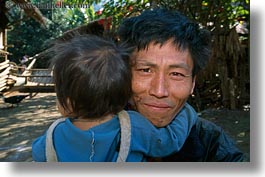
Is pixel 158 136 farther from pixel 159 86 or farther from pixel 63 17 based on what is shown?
pixel 63 17

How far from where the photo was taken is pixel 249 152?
81 cm

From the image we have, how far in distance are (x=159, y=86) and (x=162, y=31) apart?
99 mm

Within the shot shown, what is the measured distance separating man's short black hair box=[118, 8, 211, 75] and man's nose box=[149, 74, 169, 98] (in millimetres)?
60

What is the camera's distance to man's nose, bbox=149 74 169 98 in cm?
67

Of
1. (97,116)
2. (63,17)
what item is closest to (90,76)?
(97,116)

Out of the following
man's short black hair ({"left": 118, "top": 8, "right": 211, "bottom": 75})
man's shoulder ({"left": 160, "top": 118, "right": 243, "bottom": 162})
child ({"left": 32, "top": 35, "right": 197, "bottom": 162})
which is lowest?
man's shoulder ({"left": 160, "top": 118, "right": 243, "bottom": 162})

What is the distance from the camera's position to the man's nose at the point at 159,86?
0.67m

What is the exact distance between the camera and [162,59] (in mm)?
669

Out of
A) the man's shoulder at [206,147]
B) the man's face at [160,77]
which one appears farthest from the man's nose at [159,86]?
the man's shoulder at [206,147]

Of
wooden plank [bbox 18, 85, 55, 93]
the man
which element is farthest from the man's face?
wooden plank [bbox 18, 85, 55, 93]

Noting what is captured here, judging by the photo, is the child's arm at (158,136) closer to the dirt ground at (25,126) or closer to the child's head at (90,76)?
the child's head at (90,76)

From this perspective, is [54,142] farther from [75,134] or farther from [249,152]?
[249,152]

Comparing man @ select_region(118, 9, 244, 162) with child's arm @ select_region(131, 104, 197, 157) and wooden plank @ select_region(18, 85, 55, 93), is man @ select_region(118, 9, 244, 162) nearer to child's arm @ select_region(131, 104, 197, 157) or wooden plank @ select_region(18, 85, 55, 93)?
child's arm @ select_region(131, 104, 197, 157)

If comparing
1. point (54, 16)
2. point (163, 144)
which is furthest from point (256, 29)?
point (54, 16)
